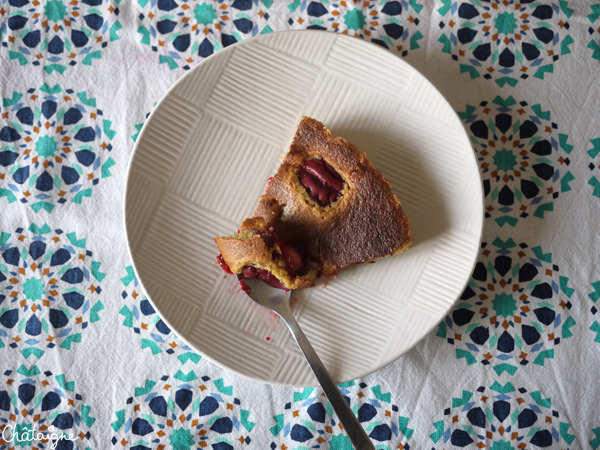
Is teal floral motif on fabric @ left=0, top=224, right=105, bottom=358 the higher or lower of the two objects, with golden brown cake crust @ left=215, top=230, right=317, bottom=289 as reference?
lower

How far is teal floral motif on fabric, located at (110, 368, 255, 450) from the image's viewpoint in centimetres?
244

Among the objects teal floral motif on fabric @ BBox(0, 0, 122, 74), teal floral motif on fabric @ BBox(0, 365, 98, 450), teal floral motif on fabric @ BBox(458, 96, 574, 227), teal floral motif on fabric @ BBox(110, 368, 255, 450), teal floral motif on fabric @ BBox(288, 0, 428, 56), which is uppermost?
teal floral motif on fabric @ BBox(288, 0, 428, 56)

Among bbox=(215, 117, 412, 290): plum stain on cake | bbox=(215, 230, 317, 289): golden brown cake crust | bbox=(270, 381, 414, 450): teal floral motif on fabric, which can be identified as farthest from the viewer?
bbox=(270, 381, 414, 450): teal floral motif on fabric

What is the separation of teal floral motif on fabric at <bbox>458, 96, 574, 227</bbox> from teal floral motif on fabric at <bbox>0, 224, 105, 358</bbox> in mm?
1898

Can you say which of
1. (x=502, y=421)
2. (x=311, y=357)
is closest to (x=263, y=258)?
(x=311, y=357)

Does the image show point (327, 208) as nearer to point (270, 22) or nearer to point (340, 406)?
point (340, 406)

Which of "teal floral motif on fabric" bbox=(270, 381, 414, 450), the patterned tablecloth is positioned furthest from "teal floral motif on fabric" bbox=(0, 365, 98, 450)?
"teal floral motif on fabric" bbox=(270, 381, 414, 450)

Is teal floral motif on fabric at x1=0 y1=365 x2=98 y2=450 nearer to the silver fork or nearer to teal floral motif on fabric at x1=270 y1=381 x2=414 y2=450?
teal floral motif on fabric at x1=270 y1=381 x2=414 y2=450

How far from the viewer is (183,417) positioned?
2.45 m

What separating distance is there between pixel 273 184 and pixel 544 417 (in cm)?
167

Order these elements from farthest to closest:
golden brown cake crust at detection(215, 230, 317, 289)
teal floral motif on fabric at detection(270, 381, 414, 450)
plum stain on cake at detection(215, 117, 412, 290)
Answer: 1. teal floral motif on fabric at detection(270, 381, 414, 450)
2. plum stain on cake at detection(215, 117, 412, 290)
3. golden brown cake crust at detection(215, 230, 317, 289)

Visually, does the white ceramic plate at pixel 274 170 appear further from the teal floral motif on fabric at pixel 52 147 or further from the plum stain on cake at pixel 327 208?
the teal floral motif on fabric at pixel 52 147

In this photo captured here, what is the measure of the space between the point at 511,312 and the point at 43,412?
88.9 inches

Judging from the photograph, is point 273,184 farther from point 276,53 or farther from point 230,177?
point 276,53
